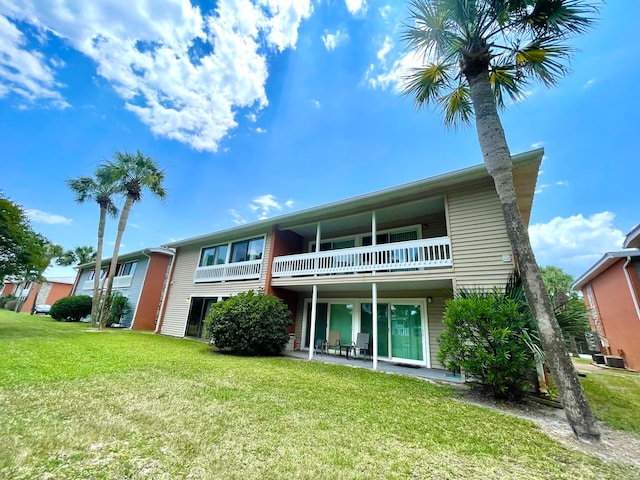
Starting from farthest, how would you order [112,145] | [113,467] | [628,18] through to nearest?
[112,145] < [628,18] < [113,467]

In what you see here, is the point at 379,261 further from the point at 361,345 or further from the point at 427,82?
the point at 427,82

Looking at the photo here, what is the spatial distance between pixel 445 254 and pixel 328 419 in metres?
5.75

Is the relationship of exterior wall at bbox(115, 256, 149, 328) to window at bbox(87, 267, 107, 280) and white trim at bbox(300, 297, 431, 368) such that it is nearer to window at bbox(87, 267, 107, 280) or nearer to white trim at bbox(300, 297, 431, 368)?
window at bbox(87, 267, 107, 280)

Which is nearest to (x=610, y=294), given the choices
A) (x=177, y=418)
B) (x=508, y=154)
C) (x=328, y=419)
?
(x=508, y=154)

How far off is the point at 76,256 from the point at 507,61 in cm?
4382

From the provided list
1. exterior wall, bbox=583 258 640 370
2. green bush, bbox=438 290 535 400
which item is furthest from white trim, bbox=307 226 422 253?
exterior wall, bbox=583 258 640 370

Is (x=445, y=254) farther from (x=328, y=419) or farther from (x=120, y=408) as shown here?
(x=120, y=408)

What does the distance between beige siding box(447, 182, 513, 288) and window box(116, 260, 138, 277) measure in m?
21.4

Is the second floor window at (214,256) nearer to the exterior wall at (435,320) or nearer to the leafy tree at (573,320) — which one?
the exterior wall at (435,320)

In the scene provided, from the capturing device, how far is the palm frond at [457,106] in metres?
7.62

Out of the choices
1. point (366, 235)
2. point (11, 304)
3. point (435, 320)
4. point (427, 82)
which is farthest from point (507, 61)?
point (11, 304)

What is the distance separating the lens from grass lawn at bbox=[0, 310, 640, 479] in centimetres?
261

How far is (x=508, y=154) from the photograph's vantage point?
523 cm

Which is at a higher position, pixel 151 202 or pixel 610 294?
pixel 151 202
